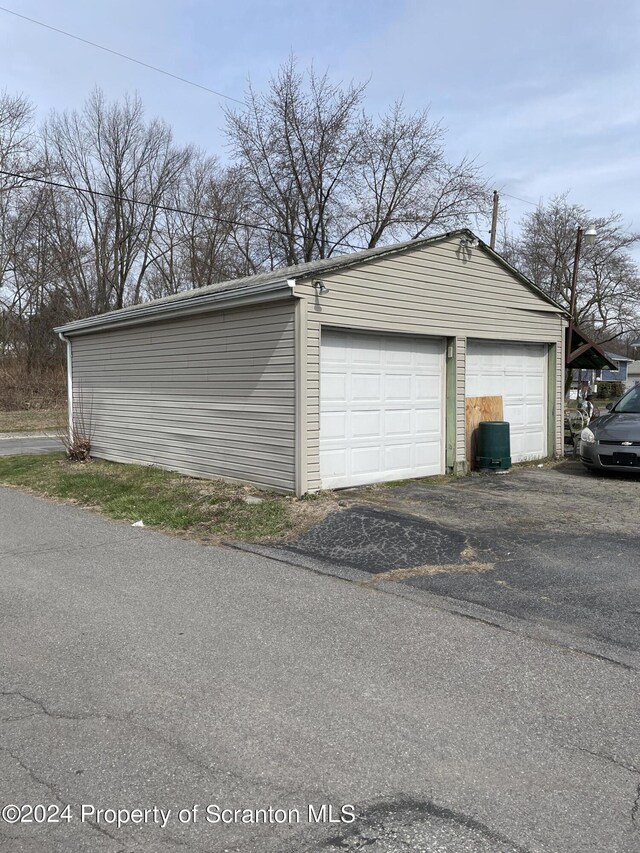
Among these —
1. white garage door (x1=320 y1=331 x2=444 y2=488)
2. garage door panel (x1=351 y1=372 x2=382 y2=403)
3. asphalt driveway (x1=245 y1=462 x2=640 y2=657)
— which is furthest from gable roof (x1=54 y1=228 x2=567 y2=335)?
asphalt driveway (x1=245 y1=462 x2=640 y2=657)

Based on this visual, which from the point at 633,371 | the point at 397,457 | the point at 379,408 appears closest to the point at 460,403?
the point at 397,457

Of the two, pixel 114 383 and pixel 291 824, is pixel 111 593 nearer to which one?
pixel 291 824

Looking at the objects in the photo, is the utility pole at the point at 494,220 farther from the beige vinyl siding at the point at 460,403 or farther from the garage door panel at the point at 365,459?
the garage door panel at the point at 365,459

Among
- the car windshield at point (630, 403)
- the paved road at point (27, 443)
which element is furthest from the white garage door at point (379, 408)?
the paved road at point (27, 443)

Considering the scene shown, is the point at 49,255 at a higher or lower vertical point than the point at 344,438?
higher

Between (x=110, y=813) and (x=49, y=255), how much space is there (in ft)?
114

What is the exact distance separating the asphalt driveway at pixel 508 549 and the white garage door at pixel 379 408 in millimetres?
540

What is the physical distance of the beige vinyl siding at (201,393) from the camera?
938 centimetres

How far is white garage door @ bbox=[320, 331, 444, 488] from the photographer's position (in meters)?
9.59

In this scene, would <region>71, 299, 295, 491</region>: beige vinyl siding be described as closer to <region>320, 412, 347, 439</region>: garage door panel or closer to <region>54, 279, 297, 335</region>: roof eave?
<region>54, 279, 297, 335</region>: roof eave

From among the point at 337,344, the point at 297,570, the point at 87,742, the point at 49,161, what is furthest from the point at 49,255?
the point at 87,742

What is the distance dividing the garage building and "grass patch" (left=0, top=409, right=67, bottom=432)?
1133cm

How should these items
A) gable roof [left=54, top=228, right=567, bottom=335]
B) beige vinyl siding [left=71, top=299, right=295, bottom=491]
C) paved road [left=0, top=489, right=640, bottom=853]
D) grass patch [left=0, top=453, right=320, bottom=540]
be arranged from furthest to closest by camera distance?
beige vinyl siding [left=71, top=299, right=295, bottom=491], gable roof [left=54, top=228, right=567, bottom=335], grass patch [left=0, top=453, right=320, bottom=540], paved road [left=0, top=489, right=640, bottom=853]

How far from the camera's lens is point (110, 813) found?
8.51 feet
